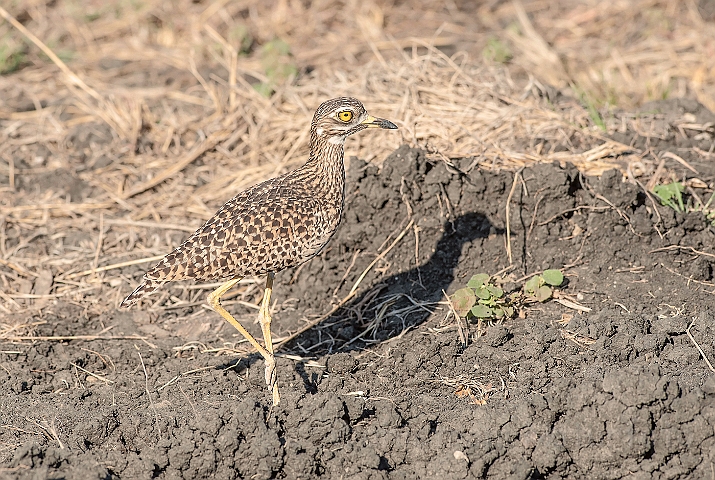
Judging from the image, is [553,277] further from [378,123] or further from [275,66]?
[275,66]

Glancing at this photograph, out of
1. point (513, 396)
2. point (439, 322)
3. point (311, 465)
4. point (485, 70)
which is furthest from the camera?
point (485, 70)

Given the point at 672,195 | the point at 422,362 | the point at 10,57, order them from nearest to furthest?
the point at 422,362, the point at 672,195, the point at 10,57

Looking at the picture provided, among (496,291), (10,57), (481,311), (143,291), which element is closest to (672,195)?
(496,291)

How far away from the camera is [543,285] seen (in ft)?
18.6

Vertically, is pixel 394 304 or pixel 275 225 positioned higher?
pixel 275 225

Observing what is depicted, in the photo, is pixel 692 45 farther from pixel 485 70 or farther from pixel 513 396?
pixel 513 396

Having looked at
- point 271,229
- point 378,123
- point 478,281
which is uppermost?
point 378,123

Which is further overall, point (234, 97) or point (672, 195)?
point (234, 97)

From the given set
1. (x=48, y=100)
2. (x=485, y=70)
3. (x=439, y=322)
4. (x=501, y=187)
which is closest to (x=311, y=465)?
(x=439, y=322)

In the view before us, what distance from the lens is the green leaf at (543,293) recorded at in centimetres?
557

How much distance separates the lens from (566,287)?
18.9ft

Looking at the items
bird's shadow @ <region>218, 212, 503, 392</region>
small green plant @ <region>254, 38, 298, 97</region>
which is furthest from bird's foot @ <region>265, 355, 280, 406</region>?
small green plant @ <region>254, 38, 298, 97</region>

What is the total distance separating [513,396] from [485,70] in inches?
150

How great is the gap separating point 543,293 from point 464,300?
50 centimetres
